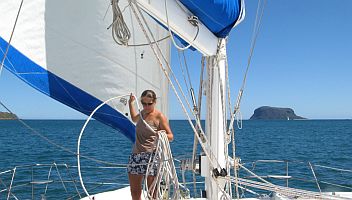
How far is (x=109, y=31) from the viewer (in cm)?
394

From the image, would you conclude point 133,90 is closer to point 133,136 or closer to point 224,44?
point 133,136

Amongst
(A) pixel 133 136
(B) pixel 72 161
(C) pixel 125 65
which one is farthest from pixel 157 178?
(B) pixel 72 161

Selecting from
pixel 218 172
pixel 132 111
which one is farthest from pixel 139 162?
pixel 218 172

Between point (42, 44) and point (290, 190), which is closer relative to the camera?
point (290, 190)

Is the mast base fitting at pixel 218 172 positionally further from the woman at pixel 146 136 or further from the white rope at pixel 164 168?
the woman at pixel 146 136

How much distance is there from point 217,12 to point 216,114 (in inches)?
37.7

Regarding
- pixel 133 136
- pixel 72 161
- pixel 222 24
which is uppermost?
pixel 222 24

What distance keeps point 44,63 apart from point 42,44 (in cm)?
20

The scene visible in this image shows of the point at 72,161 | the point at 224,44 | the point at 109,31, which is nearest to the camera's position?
the point at 224,44

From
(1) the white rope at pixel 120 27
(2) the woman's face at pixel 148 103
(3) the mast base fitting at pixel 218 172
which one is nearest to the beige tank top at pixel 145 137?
(2) the woman's face at pixel 148 103

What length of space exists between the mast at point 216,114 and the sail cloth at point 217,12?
6.5 inches

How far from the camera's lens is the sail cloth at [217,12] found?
2922 mm

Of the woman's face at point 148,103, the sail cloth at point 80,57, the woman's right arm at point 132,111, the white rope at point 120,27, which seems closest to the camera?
the white rope at point 120,27

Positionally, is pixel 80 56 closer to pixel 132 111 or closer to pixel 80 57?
pixel 80 57
